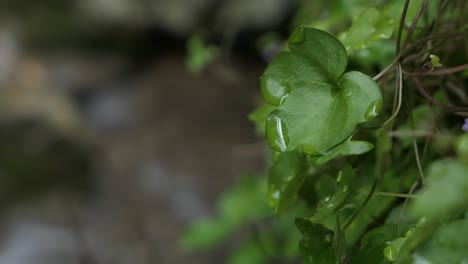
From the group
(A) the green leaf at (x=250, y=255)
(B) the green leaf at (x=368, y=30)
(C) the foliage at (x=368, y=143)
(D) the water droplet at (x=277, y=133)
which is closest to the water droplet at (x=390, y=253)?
(C) the foliage at (x=368, y=143)

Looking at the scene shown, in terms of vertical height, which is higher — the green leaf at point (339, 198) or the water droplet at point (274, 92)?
the water droplet at point (274, 92)

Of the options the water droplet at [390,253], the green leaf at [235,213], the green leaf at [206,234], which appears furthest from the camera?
the green leaf at [206,234]

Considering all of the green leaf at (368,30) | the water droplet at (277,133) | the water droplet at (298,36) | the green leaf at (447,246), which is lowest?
the green leaf at (447,246)

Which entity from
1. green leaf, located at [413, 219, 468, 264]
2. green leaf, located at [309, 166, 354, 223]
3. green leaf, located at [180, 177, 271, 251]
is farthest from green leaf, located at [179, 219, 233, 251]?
green leaf, located at [413, 219, 468, 264]

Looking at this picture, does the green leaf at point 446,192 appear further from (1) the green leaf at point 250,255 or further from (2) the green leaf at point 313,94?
(1) the green leaf at point 250,255

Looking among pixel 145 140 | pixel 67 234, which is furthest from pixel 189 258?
pixel 145 140

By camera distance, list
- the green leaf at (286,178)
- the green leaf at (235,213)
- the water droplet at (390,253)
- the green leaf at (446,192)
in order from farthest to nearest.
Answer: the green leaf at (235,213) < the green leaf at (286,178) < the water droplet at (390,253) < the green leaf at (446,192)

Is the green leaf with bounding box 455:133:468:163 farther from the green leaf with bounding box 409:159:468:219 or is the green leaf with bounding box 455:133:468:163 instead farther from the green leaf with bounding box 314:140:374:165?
the green leaf with bounding box 314:140:374:165
